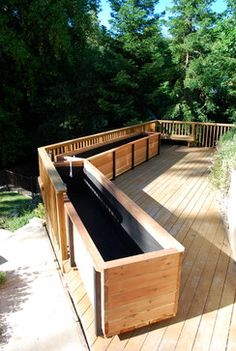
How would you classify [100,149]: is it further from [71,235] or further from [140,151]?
[71,235]

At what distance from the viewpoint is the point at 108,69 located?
33.9ft

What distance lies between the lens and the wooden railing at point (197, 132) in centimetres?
920

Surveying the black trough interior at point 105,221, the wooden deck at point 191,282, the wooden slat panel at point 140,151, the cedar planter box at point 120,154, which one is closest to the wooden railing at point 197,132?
the cedar planter box at point 120,154

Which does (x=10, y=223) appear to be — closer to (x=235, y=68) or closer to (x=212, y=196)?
(x=212, y=196)

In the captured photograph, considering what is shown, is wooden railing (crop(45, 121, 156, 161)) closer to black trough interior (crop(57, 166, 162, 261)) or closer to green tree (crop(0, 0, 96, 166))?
black trough interior (crop(57, 166, 162, 261))

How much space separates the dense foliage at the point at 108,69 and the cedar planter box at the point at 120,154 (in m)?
2.74

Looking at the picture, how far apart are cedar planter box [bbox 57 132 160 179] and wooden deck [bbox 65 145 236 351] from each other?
1.81 feet

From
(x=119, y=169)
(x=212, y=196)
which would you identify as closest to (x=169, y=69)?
(x=119, y=169)

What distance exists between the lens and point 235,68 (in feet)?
27.2

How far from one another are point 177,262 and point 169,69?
9528 millimetres

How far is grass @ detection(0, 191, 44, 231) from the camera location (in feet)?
21.6

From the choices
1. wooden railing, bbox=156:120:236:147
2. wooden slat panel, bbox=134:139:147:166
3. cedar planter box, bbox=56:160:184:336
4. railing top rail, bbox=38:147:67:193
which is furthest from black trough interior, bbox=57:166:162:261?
wooden railing, bbox=156:120:236:147

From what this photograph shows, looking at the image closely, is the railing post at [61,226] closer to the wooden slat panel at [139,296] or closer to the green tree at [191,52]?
the wooden slat panel at [139,296]

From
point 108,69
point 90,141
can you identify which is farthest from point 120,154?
point 108,69
